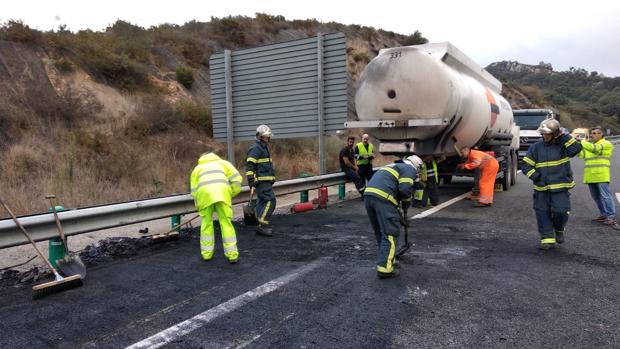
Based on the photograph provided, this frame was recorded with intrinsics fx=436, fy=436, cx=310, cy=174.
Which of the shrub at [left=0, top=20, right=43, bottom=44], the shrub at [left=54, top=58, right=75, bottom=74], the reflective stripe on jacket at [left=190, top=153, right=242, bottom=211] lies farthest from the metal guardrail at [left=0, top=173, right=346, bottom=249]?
the shrub at [left=0, top=20, right=43, bottom=44]

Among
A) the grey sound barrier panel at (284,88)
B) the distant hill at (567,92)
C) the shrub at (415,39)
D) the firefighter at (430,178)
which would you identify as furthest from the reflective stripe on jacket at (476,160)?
the distant hill at (567,92)

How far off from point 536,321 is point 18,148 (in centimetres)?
1049

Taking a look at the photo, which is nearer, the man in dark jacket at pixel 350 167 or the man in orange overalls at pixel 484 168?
the man in orange overalls at pixel 484 168

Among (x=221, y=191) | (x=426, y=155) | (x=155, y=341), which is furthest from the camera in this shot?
(x=426, y=155)

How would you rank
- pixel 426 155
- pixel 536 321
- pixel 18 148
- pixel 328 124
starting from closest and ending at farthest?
1. pixel 536 321
2. pixel 426 155
3. pixel 328 124
4. pixel 18 148

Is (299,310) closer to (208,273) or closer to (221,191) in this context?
(208,273)

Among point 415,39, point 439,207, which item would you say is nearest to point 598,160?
point 439,207

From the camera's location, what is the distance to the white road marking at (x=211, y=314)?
286 cm

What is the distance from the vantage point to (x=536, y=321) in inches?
123

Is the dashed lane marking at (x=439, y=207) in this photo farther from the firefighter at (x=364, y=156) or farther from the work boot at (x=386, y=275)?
the work boot at (x=386, y=275)

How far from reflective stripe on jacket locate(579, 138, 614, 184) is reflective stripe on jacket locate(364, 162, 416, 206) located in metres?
3.88

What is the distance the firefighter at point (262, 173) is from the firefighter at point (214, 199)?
3.96 feet

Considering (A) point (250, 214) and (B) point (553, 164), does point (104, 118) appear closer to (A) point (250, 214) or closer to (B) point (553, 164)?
(A) point (250, 214)

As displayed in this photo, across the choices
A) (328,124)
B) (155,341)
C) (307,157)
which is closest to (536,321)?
(155,341)
